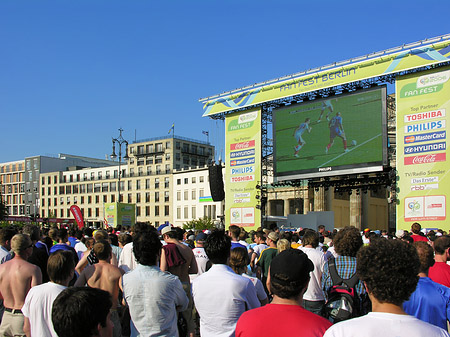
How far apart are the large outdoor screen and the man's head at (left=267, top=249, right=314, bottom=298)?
75.4 feet

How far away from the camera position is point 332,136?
88.3ft

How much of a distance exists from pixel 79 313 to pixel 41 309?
6.57 feet

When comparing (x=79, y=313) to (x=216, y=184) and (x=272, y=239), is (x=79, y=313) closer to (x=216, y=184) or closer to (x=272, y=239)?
(x=272, y=239)

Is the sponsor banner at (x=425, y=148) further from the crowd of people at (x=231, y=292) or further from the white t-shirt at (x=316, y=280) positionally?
the white t-shirt at (x=316, y=280)

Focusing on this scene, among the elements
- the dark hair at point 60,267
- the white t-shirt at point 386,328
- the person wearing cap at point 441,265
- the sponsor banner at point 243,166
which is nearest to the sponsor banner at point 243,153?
the sponsor banner at point 243,166

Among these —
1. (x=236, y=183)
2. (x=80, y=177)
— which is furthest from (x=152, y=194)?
(x=236, y=183)

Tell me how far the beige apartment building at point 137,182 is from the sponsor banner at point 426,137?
55986 millimetres

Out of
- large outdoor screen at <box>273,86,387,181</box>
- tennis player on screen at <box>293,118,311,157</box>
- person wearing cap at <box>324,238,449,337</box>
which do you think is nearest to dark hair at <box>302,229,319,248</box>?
person wearing cap at <box>324,238,449,337</box>

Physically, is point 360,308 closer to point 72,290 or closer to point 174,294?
point 174,294

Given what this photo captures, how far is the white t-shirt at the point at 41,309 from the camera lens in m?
4.09

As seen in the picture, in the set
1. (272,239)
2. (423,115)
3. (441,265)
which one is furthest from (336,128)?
(441,265)

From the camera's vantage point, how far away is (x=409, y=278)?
2553 mm

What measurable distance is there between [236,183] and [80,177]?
66054mm

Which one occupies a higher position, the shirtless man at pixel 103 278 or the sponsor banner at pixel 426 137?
the sponsor banner at pixel 426 137
